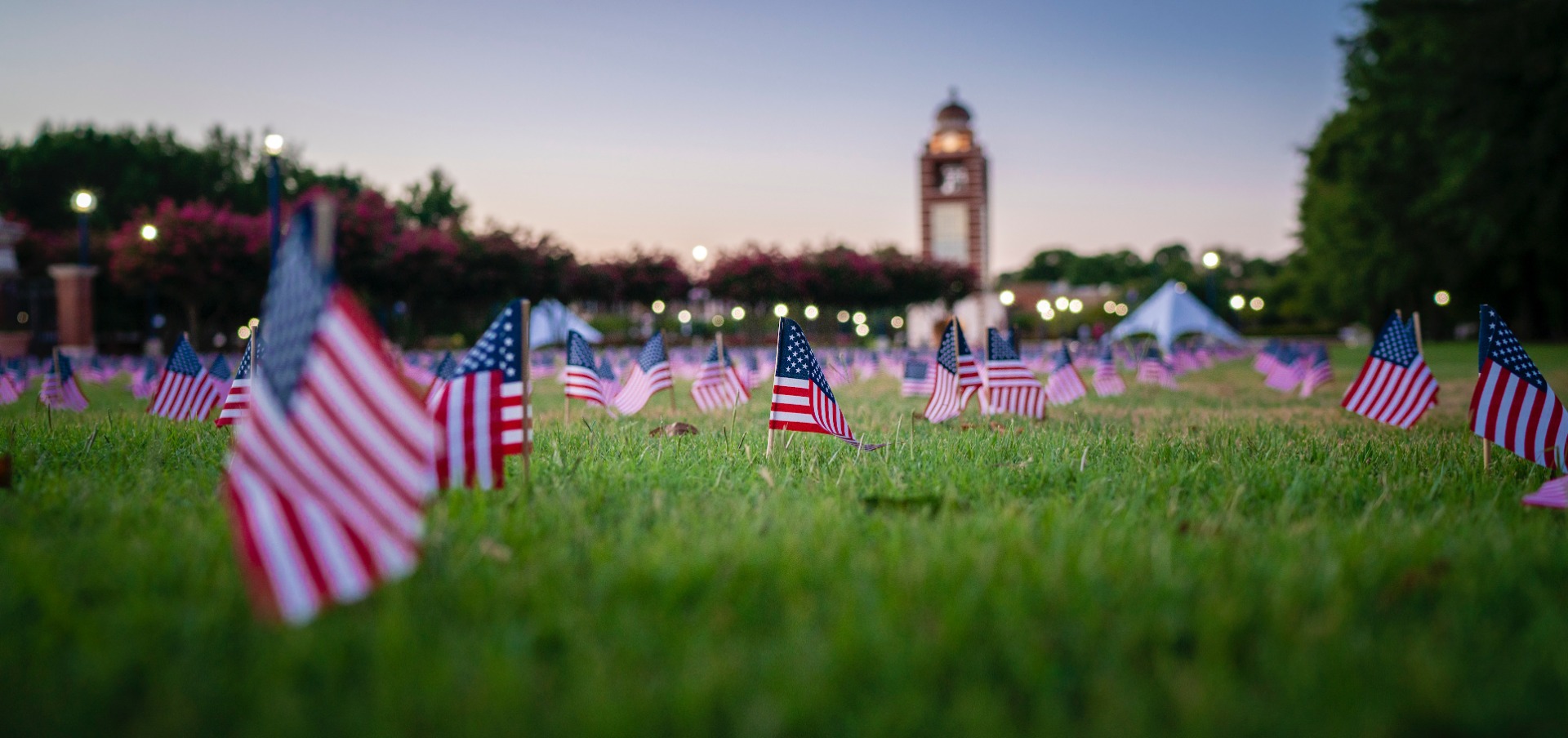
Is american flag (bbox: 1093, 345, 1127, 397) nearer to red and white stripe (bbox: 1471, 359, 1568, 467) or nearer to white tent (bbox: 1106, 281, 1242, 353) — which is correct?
red and white stripe (bbox: 1471, 359, 1568, 467)

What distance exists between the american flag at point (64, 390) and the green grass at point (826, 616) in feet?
21.8

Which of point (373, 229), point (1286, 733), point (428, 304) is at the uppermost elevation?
point (373, 229)

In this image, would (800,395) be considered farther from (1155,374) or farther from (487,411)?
(1155,374)

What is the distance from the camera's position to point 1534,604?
8.63 ft

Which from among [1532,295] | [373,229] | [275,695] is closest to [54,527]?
[275,695]

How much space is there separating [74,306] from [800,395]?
1260 inches

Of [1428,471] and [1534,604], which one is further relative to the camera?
[1428,471]

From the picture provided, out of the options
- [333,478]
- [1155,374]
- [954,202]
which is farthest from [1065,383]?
[954,202]

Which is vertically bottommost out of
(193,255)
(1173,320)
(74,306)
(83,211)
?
(1173,320)

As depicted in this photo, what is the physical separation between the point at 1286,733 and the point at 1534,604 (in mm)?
1413

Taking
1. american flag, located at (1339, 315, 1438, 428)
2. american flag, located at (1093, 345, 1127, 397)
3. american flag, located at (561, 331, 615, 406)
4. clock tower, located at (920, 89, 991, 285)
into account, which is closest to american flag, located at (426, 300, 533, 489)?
american flag, located at (561, 331, 615, 406)

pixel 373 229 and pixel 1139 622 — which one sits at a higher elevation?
pixel 373 229

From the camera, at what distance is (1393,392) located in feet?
22.7

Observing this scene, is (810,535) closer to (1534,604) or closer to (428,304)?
(1534,604)
